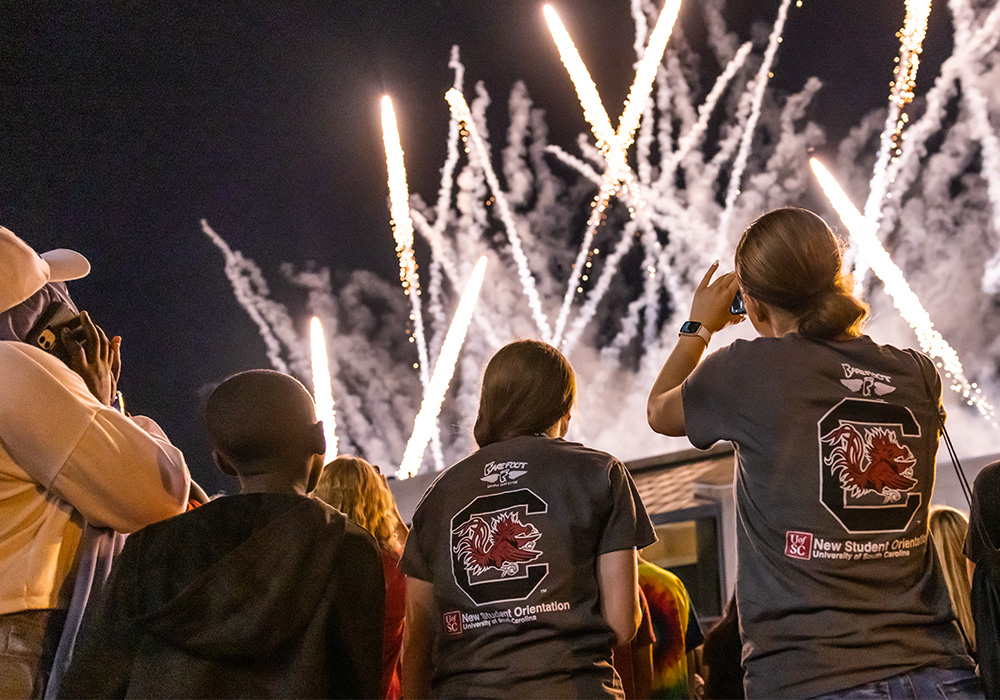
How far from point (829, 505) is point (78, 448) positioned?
230 centimetres

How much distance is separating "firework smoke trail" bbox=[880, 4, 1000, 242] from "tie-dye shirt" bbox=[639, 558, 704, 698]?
14.7 metres

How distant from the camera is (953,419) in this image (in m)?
16.3

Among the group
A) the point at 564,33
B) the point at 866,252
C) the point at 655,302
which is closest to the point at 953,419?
the point at 866,252

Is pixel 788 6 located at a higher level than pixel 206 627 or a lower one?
higher

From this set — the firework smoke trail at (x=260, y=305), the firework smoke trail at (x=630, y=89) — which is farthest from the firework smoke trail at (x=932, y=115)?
the firework smoke trail at (x=260, y=305)

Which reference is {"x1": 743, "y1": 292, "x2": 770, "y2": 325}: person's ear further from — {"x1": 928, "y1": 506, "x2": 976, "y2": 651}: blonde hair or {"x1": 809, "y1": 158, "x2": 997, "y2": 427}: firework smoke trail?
{"x1": 809, "y1": 158, "x2": 997, "y2": 427}: firework smoke trail

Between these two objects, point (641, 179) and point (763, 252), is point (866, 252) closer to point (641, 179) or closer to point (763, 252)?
point (641, 179)

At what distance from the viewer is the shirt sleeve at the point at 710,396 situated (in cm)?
262

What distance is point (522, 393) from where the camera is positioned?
3127 mm

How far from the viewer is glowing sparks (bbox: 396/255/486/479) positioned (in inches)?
727

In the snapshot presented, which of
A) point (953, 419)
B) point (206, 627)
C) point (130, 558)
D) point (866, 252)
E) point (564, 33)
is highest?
point (564, 33)

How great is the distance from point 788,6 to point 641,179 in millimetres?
4387

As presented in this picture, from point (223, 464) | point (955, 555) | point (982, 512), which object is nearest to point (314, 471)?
Result: point (223, 464)

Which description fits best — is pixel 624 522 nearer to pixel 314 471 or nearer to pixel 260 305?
pixel 314 471
